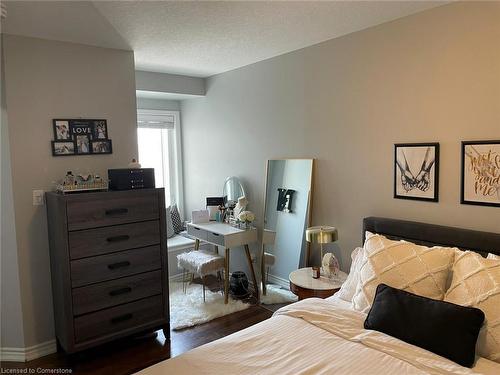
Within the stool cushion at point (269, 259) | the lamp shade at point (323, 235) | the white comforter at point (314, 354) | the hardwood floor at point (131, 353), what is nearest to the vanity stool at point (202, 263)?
the stool cushion at point (269, 259)

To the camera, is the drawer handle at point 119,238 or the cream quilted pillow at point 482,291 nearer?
the cream quilted pillow at point 482,291

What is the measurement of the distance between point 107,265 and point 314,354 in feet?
5.62

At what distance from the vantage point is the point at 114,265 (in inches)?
108

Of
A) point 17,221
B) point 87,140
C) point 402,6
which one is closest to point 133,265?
point 17,221

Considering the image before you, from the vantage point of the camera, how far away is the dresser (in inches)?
101

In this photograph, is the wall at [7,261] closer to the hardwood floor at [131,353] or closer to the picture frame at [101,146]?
the hardwood floor at [131,353]

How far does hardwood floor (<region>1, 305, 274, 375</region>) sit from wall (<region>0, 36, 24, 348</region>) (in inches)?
8.8

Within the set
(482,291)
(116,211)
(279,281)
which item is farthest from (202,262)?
(482,291)

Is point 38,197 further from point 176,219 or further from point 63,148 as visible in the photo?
point 176,219

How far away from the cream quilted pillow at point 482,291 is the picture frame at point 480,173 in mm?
470

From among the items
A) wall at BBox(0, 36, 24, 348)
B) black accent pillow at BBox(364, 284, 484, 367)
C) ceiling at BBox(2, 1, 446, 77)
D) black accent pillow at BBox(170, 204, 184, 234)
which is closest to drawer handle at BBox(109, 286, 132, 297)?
wall at BBox(0, 36, 24, 348)

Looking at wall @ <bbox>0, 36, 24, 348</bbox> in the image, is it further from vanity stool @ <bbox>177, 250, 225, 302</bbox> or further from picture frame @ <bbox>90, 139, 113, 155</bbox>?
vanity stool @ <bbox>177, 250, 225, 302</bbox>

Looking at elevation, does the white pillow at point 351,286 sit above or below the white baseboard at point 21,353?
above

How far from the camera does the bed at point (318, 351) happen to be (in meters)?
1.60
